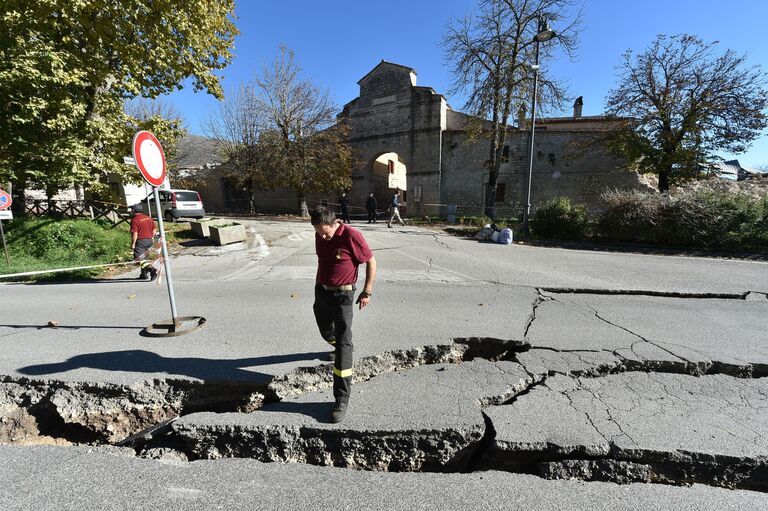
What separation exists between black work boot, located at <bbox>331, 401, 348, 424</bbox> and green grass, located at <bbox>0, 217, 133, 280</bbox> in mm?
10480

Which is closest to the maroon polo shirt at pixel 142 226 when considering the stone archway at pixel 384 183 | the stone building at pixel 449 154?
the stone building at pixel 449 154

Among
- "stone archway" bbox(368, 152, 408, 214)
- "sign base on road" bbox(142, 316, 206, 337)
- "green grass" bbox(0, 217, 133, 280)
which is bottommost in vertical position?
"sign base on road" bbox(142, 316, 206, 337)

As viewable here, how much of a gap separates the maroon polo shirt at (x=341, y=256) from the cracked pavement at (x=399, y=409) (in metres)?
1.05

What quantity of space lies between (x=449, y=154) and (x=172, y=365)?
867 inches

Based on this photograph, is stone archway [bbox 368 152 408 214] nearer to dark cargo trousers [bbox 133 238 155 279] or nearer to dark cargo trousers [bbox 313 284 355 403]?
dark cargo trousers [bbox 133 238 155 279]

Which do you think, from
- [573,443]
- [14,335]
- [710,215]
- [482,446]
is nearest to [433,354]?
[482,446]

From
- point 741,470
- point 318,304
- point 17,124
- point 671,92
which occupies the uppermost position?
point 671,92

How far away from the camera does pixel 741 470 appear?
7.52 ft

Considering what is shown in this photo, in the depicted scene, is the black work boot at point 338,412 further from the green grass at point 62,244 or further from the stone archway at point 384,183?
the stone archway at point 384,183

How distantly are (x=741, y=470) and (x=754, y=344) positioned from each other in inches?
114

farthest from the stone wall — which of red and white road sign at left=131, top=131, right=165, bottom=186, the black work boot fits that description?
the black work boot

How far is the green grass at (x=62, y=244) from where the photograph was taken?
9891 mm

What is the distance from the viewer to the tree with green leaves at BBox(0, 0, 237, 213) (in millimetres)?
8906

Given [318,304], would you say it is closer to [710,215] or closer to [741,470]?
[741,470]
